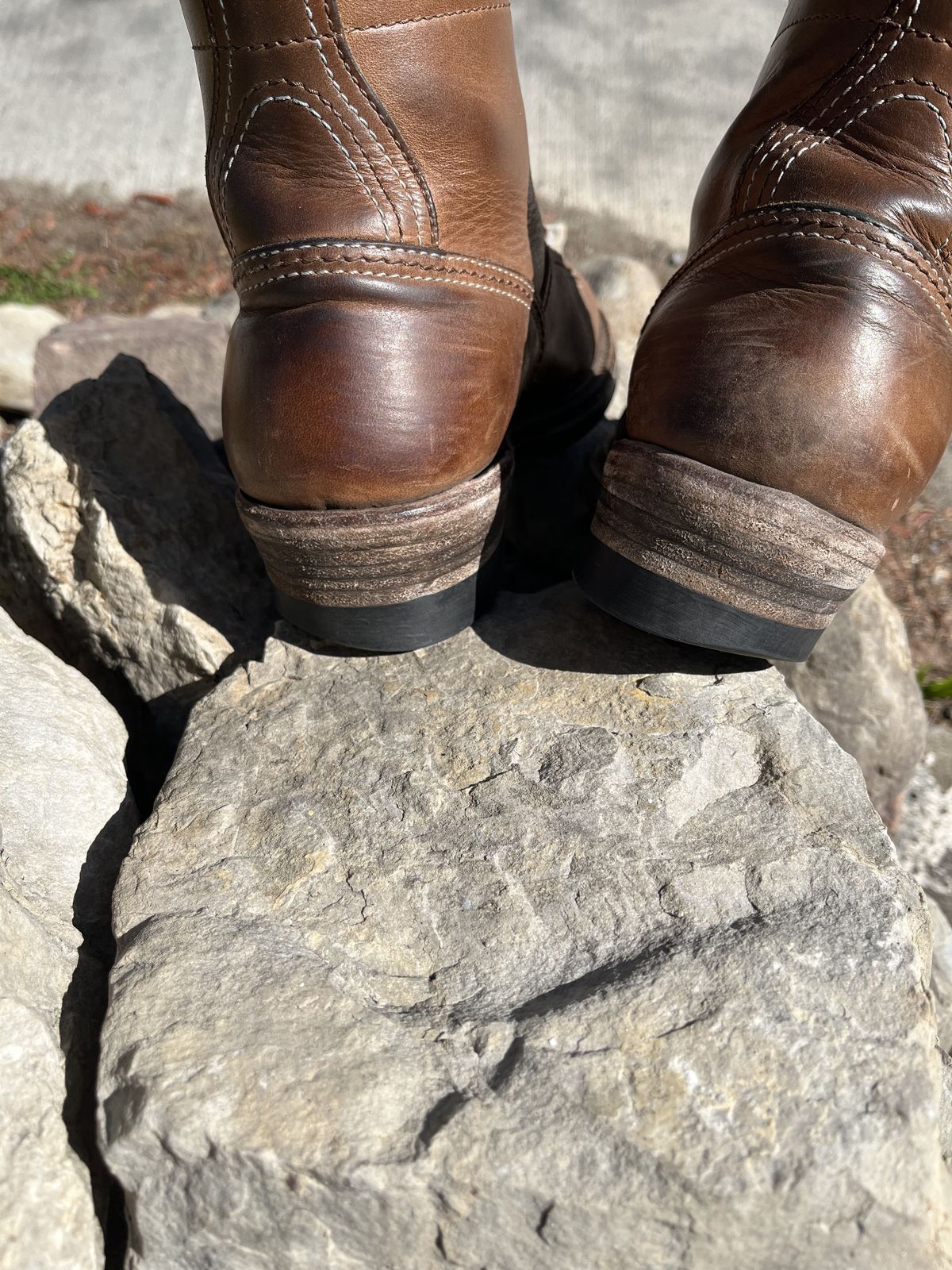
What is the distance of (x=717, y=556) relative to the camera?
1219 mm

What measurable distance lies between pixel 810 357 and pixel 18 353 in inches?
76.2

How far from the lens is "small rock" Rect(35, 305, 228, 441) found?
6.89 feet

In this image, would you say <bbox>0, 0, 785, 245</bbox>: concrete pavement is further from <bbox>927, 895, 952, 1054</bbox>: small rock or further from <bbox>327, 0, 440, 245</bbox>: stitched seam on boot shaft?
<bbox>927, 895, 952, 1054</bbox>: small rock

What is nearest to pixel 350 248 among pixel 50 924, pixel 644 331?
pixel 644 331

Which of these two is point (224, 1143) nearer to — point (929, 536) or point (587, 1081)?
point (587, 1081)

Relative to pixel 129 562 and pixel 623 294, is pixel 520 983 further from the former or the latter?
pixel 623 294

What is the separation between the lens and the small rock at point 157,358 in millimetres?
2102

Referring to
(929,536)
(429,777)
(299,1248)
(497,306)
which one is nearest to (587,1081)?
(299,1248)

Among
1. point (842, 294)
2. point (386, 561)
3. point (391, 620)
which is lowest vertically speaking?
point (391, 620)

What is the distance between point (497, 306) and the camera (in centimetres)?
134

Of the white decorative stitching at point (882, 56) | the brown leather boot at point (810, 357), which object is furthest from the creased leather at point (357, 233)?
the white decorative stitching at point (882, 56)

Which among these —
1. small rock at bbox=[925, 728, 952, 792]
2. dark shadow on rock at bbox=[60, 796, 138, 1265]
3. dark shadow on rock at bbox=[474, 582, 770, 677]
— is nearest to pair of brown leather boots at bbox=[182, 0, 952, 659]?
dark shadow on rock at bbox=[474, 582, 770, 677]

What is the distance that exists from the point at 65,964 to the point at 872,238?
46.1 inches

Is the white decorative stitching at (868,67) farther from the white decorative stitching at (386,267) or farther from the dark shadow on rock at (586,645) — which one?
the dark shadow on rock at (586,645)
